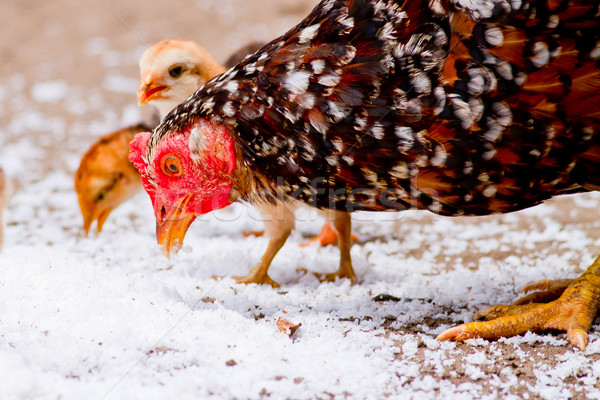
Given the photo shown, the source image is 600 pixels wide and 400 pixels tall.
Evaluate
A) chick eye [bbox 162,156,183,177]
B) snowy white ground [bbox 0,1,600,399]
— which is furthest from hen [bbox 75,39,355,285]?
chick eye [bbox 162,156,183,177]

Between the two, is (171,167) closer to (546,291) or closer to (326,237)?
(326,237)

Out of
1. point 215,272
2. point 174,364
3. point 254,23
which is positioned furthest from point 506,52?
point 254,23

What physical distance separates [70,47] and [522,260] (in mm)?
5587

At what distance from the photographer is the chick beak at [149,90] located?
3330 mm

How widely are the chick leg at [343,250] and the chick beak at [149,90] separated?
4.26 ft

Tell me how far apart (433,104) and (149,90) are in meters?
1.96

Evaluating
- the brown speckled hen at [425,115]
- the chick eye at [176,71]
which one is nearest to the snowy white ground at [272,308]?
the brown speckled hen at [425,115]

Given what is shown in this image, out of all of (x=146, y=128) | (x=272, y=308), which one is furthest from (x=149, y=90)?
(x=272, y=308)

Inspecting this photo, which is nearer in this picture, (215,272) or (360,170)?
(360,170)

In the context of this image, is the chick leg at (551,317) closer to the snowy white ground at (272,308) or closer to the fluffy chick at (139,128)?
the snowy white ground at (272,308)

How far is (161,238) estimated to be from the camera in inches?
98.0

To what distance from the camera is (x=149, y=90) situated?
11.1 ft

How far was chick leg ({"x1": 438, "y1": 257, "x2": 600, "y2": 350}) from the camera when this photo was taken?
7.16 feet

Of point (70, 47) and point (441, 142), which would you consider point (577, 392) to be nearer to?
point (441, 142)
